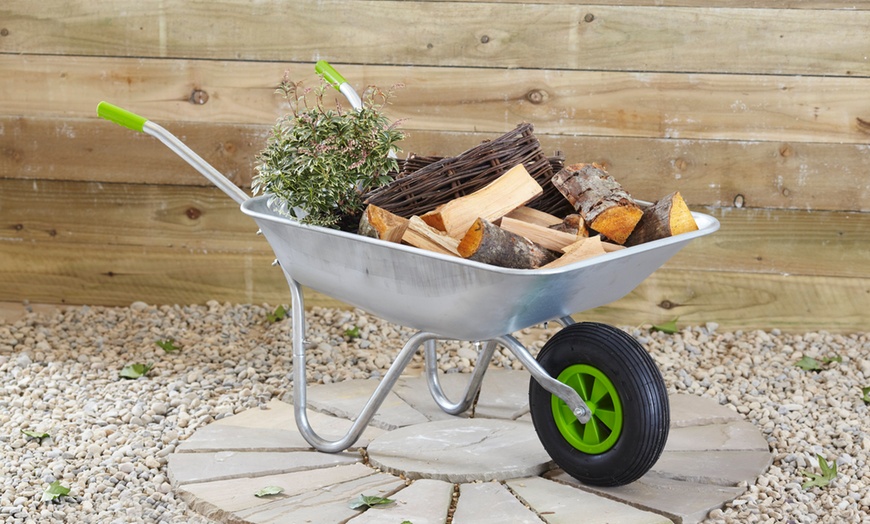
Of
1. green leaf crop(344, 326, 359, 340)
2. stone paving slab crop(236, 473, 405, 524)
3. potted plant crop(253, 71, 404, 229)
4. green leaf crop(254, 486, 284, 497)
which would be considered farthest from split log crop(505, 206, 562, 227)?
green leaf crop(344, 326, 359, 340)

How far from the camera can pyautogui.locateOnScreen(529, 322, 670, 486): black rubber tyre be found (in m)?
1.93

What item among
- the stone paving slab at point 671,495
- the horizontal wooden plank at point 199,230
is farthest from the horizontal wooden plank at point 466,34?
the stone paving slab at point 671,495

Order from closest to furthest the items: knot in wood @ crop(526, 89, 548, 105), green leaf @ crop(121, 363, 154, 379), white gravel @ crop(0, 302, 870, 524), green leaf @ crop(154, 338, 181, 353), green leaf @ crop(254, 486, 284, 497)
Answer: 1. green leaf @ crop(254, 486, 284, 497)
2. white gravel @ crop(0, 302, 870, 524)
3. green leaf @ crop(121, 363, 154, 379)
4. green leaf @ crop(154, 338, 181, 353)
5. knot in wood @ crop(526, 89, 548, 105)

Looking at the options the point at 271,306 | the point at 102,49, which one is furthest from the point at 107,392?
the point at 102,49

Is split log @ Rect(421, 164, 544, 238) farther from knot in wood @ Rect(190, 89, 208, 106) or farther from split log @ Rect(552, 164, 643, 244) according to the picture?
knot in wood @ Rect(190, 89, 208, 106)

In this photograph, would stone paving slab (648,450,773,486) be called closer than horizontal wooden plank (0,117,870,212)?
Yes

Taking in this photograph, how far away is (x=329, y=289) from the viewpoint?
7.15ft

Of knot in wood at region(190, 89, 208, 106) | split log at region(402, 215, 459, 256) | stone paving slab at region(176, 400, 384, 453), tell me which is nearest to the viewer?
split log at region(402, 215, 459, 256)

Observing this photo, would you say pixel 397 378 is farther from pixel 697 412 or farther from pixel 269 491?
pixel 697 412

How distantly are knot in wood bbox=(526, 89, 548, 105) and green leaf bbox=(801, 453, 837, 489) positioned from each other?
1552mm

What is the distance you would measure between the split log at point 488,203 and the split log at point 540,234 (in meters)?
0.06

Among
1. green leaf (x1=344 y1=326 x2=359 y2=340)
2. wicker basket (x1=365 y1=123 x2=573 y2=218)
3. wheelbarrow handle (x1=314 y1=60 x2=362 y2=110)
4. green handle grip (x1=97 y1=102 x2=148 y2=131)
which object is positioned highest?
wheelbarrow handle (x1=314 y1=60 x2=362 y2=110)

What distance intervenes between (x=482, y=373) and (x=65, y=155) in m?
1.95

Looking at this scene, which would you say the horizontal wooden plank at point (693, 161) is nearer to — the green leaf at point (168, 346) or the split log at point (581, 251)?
the green leaf at point (168, 346)
